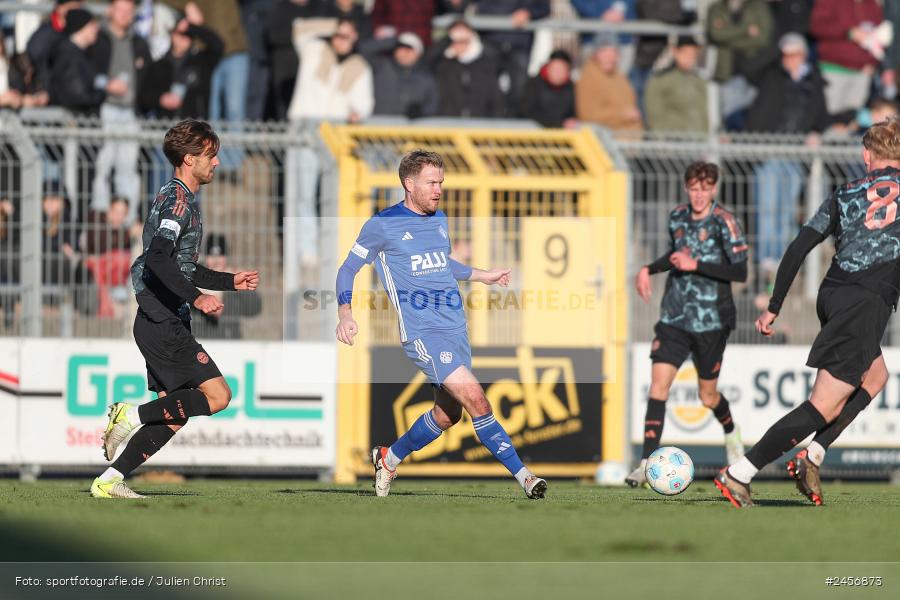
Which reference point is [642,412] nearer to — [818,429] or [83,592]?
[818,429]

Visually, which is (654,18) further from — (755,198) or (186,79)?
(186,79)

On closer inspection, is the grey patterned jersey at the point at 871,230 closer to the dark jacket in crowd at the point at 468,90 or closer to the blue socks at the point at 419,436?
the blue socks at the point at 419,436

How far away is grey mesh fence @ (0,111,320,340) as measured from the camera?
1504 cm

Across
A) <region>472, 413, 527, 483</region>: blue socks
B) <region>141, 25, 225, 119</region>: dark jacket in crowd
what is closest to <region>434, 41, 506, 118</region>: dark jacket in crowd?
<region>141, 25, 225, 119</region>: dark jacket in crowd

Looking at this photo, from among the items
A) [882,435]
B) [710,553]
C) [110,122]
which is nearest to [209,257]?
[110,122]

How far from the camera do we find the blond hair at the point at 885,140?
9219 mm

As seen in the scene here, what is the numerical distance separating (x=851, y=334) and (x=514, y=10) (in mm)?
11657

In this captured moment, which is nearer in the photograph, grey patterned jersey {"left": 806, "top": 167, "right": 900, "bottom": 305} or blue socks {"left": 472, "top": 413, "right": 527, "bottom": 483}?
grey patterned jersey {"left": 806, "top": 167, "right": 900, "bottom": 305}

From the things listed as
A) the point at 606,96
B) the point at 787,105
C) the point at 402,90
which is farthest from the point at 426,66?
the point at 787,105

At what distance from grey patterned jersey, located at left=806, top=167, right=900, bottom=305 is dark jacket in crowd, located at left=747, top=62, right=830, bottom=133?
966 cm

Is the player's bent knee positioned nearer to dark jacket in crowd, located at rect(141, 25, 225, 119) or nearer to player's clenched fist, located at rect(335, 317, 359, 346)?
player's clenched fist, located at rect(335, 317, 359, 346)

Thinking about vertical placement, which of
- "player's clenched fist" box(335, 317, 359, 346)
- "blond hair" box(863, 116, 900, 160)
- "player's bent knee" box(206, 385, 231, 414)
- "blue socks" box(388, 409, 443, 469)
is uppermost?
"blond hair" box(863, 116, 900, 160)

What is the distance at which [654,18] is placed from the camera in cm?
2042

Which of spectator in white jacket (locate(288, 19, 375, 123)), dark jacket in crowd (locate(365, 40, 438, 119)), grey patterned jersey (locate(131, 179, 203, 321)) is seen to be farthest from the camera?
dark jacket in crowd (locate(365, 40, 438, 119))
